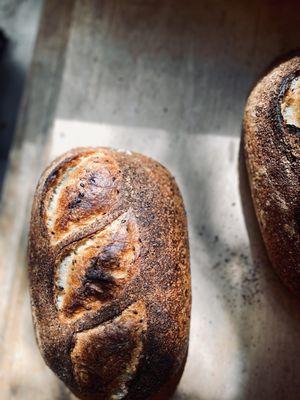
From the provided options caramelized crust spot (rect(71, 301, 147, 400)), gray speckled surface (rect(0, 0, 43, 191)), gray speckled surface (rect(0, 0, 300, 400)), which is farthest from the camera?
gray speckled surface (rect(0, 0, 43, 191))

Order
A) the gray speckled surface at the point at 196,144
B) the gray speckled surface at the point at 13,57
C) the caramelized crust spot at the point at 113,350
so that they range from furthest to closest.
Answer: the gray speckled surface at the point at 13,57
the gray speckled surface at the point at 196,144
the caramelized crust spot at the point at 113,350

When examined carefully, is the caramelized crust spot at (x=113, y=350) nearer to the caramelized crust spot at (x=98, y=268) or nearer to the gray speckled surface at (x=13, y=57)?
the caramelized crust spot at (x=98, y=268)

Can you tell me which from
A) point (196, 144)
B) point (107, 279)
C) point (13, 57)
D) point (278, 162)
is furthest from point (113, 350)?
point (13, 57)

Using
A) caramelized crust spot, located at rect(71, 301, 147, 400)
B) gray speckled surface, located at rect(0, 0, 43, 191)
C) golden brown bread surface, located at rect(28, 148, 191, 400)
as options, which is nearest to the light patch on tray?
golden brown bread surface, located at rect(28, 148, 191, 400)

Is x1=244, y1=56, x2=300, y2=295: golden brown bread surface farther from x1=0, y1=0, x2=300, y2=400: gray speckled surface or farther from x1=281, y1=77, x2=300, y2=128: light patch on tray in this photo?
x1=0, y1=0, x2=300, y2=400: gray speckled surface

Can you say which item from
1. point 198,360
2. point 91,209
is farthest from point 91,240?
point 198,360

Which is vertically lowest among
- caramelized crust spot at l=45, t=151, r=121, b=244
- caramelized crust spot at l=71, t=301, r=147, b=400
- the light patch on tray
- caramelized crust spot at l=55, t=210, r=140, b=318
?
caramelized crust spot at l=71, t=301, r=147, b=400

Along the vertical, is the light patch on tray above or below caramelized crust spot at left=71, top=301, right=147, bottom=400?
above

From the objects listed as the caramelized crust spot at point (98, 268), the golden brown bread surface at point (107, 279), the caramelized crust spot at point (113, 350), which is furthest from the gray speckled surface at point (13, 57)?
the caramelized crust spot at point (113, 350)

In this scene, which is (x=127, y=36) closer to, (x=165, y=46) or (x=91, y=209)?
(x=165, y=46)
